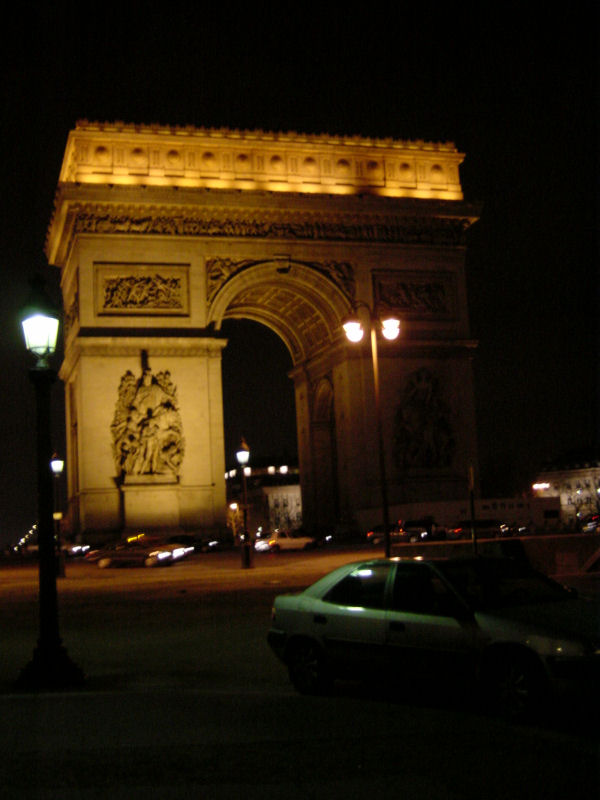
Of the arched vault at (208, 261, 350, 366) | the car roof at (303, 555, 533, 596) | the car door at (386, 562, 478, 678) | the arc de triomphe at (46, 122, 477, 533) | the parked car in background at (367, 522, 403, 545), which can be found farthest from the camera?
the arched vault at (208, 261, 350, 366)

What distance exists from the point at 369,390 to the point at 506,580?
36.7 m

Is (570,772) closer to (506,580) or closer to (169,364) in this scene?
(506,580)

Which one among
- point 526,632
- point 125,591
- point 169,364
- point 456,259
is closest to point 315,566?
point 125,591

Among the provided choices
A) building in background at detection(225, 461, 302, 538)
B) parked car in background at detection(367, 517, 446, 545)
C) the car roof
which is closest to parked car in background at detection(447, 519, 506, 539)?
parked car in background at detection(367, 517, 446, 545)

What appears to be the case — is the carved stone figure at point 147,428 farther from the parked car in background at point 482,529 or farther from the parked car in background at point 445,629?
the parked car in background at point 445,629

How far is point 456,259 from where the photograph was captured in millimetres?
48844

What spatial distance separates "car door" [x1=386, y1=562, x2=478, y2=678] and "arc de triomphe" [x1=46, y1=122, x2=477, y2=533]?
33902 mm

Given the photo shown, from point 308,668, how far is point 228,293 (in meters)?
36.0

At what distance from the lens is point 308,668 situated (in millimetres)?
10375

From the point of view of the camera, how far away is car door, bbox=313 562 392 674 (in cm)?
977

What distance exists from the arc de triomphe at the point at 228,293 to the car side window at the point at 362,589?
3314 centimetres

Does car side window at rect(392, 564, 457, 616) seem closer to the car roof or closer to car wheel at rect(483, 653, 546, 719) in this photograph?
the car roof

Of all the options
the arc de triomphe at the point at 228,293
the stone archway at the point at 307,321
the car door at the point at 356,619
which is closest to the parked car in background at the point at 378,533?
the arc de triomphe at the point at 228,293

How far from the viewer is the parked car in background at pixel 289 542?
47000mm
